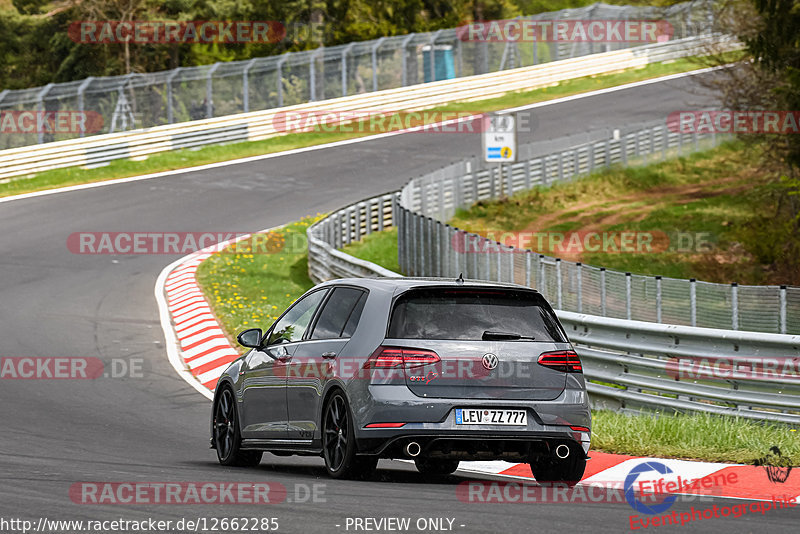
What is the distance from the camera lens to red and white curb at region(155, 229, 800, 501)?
8.80 m

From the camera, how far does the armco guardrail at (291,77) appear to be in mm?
38219

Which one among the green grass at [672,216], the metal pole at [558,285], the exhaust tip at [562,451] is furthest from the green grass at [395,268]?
the green grass at [672,216]

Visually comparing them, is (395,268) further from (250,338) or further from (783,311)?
(250,338)

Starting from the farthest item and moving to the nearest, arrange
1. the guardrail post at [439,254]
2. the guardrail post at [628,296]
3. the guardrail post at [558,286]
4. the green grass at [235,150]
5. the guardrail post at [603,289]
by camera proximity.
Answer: the green grass at [235,150]
the guardrail post at [439,254]
the guardrail post at [558,286]
the guardrail post at [603,289]
the guardrail post at [628,296]

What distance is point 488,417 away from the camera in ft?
27.9

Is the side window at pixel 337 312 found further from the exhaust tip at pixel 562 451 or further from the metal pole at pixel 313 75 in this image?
the metal pole at pixel 313 75

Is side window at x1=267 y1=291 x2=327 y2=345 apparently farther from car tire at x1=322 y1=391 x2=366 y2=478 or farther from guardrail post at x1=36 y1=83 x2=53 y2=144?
guardrail post at x1=36 y1=83 x2=53 y2=144

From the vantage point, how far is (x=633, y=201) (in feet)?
125

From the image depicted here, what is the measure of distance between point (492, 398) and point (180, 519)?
242 centimetres

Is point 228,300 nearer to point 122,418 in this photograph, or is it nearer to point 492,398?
point 122,418

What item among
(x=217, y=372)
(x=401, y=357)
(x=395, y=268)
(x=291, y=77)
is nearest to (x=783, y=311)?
(x=401, y=357)

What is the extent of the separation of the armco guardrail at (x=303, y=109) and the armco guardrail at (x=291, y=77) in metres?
0.58

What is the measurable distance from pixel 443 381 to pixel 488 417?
1.25ft

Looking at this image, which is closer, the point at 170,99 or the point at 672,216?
the point at 672,216
